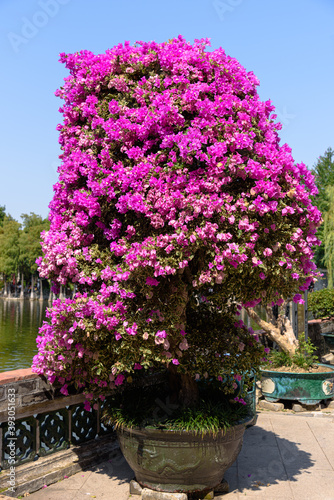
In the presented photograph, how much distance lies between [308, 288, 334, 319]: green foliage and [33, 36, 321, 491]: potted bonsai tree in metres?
9.62

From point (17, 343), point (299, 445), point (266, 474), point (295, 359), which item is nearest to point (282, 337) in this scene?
point (295, 359)

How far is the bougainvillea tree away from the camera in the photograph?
4328mm

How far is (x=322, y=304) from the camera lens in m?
14.3

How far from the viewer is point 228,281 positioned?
15.1 feet

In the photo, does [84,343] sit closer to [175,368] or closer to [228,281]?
[175,368]

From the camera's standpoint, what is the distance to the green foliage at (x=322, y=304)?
14.2 metres

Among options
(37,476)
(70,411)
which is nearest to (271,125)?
(70,411)

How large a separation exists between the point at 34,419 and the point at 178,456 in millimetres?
1598

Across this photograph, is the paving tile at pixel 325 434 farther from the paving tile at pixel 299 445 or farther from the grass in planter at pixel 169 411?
the grass in planter at pixel 169 411

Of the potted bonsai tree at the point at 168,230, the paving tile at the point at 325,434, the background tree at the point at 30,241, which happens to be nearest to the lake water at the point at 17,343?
the paving tile at the point at 325,434

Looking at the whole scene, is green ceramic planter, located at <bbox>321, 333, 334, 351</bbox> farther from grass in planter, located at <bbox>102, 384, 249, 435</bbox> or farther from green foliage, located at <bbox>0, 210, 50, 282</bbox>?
green foliage, located at <bbox>0, 210, 50, 282</bbox>

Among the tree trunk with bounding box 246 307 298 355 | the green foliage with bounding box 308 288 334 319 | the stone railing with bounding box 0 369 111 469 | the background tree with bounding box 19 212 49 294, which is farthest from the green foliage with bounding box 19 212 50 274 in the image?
the stone railing with bounding box 0 369 111 469

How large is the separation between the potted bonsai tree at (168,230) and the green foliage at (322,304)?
379 inches

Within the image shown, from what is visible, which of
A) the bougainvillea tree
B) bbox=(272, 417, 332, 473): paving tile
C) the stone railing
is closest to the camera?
the bougainvillea tree
